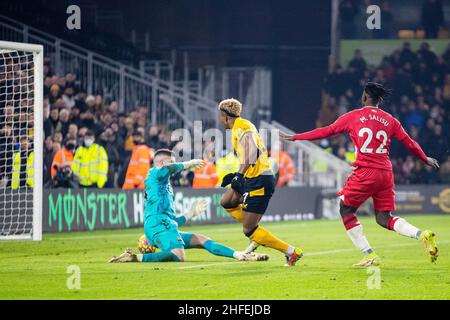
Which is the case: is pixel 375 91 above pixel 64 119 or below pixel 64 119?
above

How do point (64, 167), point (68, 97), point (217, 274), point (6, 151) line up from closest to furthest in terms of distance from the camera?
point (217, 274) → point (6, 151) → point (64, 167) → point (68, 97)

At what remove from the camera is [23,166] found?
19.7 metres

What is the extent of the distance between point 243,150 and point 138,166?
444 inches

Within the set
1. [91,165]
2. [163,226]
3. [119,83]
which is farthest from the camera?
[119,83]

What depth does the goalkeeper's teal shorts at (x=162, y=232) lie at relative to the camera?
13445 millimetres

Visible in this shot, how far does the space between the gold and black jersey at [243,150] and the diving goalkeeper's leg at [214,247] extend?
116 cm

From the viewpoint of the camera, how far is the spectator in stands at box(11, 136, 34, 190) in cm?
1867

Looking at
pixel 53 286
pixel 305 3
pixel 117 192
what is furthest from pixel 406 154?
pixel 53 286

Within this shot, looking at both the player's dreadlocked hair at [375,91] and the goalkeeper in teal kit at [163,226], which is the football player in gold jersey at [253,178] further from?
the player's dreadlocked hair at [375,91]

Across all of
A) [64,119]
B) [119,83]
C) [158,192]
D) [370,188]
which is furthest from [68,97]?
[370,188]

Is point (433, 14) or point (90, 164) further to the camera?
point (433, 14)

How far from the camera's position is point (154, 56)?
32406 millimetres

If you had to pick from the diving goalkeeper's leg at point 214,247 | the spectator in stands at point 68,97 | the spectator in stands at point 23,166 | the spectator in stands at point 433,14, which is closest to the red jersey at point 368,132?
the diving goalkeeper's leg at point 214,247

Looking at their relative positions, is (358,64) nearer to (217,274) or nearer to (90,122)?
(90,122)
